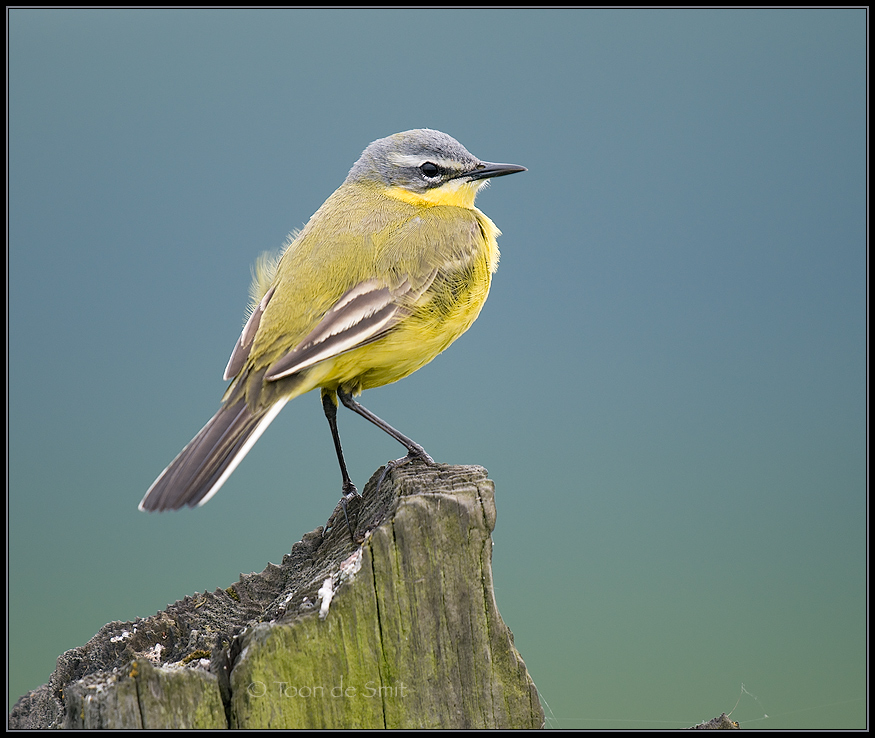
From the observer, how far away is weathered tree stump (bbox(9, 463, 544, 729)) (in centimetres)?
291

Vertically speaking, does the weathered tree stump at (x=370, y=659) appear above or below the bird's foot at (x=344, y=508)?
below

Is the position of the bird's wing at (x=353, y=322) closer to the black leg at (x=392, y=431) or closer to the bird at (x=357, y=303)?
the bird at (x=357, y=303)

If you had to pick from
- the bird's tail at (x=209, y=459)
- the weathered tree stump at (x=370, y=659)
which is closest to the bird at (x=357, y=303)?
the bird's tail at (x=209, y=459)

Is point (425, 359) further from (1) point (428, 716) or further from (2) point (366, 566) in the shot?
(1) point (428, 716)

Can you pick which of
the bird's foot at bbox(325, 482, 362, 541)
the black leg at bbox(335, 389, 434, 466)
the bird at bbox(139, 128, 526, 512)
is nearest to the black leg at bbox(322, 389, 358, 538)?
the bird at bbox(139, 128, 526, 512)

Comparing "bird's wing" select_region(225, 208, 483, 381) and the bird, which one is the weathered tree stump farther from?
"bird's wing" select_region(225, 208, 483, 381)

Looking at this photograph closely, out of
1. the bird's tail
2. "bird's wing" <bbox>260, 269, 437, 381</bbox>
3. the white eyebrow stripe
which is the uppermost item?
the white eyebrow stripe

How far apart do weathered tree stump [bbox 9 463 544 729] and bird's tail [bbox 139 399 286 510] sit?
60 centimetres

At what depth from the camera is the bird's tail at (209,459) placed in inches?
139

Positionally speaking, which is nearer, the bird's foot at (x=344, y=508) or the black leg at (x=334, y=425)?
the bird's foot at (x=344, y=508)

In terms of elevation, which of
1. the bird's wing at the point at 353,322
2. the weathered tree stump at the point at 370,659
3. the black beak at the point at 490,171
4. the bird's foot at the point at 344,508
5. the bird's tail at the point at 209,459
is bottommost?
the weathered tree stump at the point at 370,659

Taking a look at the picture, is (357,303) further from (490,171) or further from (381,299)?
(490,171)

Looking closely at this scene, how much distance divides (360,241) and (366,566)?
2131mm

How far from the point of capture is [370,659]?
3119 mm
